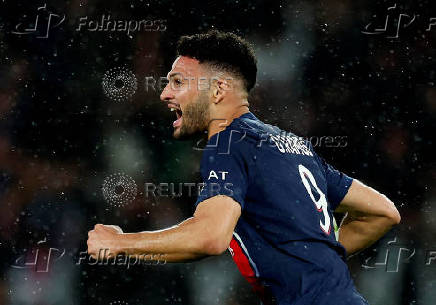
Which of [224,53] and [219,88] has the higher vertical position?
[224,53]

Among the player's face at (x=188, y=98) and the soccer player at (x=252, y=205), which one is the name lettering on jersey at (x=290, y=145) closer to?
the soccer player at (x=252, y=205)

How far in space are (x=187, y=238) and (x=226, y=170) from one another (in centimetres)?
29

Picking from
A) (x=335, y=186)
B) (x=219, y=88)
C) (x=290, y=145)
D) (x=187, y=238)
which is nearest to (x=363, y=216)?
(x=335, y=186)

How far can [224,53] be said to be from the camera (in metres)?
2.64

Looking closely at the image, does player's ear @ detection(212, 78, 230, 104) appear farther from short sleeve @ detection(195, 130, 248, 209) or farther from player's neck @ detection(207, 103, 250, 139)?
short sleeve @ detection(195, 130, 248, 209)

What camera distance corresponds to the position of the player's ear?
245cm

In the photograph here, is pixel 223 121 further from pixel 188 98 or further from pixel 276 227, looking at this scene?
pixel 276 227

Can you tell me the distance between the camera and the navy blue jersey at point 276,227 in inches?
80.4

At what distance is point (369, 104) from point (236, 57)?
2.81 m

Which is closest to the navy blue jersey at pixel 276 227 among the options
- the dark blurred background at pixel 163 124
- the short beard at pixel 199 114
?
the short beard at pixel 199 114

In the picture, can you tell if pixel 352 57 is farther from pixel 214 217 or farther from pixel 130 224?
pixel 214 217

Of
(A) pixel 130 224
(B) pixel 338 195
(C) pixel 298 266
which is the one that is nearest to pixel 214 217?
(C) pixel 298 266

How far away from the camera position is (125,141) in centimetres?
515

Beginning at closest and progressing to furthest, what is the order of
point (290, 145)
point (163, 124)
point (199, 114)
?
point (290, 145)
point (199, 114)
point (163, 124)
